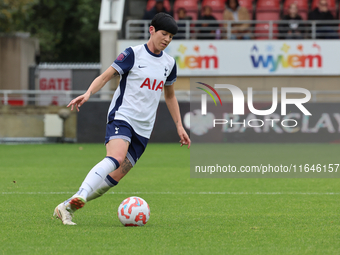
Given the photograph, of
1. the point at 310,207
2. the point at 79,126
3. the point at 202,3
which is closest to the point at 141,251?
the point at 310,207

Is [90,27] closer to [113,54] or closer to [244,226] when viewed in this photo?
[113,54]

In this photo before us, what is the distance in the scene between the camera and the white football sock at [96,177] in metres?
4.68

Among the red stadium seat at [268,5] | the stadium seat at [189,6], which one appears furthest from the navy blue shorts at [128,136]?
the red stadium seat at [268,5]

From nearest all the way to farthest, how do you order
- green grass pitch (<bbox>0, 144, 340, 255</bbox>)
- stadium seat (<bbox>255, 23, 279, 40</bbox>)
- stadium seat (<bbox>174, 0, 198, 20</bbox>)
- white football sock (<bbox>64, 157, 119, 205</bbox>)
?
green grass pitch (<bbox>0, 144, 340, 255</bbox>), white football sock (<bbox>64, 157, 119, 205</bbox>), stadium seat (<bbox>255, 23, 279, 40</bbox>), stadium seat (<bbox>174, 0, 198, 20</bbox>)

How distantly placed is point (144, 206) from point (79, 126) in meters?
13.1

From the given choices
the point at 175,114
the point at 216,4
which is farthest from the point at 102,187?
the point at 216,4

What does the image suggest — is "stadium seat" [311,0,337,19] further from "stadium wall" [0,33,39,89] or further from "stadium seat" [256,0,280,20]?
"stadium wall" [0,33,39,89]

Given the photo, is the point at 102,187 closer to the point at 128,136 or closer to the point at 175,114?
the point at 128,136

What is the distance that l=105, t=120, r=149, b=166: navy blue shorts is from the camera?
4.93m

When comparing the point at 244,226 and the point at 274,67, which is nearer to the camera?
the point at 244,226

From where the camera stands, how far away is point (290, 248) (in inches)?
160

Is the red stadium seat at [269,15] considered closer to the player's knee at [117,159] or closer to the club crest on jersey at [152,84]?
the club crest on jersey at [152,84]

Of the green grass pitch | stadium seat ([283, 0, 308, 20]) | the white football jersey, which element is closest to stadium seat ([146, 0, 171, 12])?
stadium seat ([283, 0, 308, 20])

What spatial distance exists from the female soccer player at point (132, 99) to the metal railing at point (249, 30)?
15.0 meters
